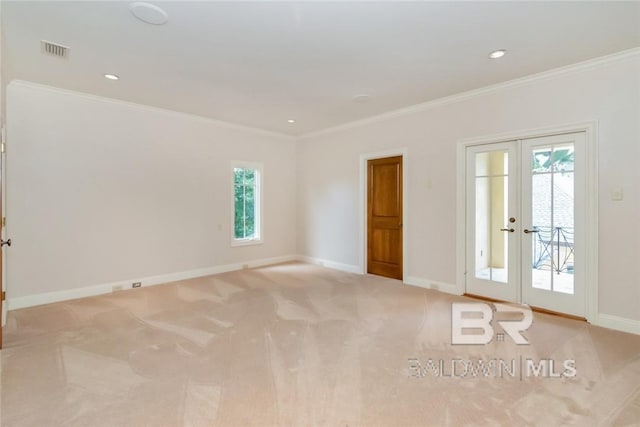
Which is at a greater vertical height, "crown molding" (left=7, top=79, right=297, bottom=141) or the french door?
"crown molding" (left=7, top=79, right=297, bottom=141)

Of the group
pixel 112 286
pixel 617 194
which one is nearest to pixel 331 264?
pixel 112 286

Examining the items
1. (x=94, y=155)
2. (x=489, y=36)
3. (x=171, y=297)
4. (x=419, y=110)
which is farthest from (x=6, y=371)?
(x=419, y=110)

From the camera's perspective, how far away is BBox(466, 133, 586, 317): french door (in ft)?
11.5

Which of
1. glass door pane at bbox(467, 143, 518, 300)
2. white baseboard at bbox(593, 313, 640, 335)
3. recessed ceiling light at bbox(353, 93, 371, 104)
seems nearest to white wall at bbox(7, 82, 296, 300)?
recessed ceiling light at bbox(353, 93, 371, 104)

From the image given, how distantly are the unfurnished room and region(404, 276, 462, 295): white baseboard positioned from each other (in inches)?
1.8

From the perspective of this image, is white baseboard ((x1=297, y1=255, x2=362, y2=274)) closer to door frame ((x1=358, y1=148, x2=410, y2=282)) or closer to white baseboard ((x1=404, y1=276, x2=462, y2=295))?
door frame ((x1=358, y1=148, x2=410, y2=282))

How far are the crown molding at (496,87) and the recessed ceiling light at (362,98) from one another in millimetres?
764

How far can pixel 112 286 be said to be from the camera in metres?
4.55

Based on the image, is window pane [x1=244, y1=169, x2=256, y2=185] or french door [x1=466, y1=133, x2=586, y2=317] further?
window pane [x1=244, y1=169, x2=256, y2=185]

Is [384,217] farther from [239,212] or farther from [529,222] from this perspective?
[239,212]

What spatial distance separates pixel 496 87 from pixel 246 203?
462 cm

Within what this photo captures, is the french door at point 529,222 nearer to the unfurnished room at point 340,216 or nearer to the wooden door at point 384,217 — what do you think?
the unfurnished room at point 340,216

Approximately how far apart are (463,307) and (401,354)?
164 centimetres

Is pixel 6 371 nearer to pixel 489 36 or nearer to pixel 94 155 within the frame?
pixel 94 155
